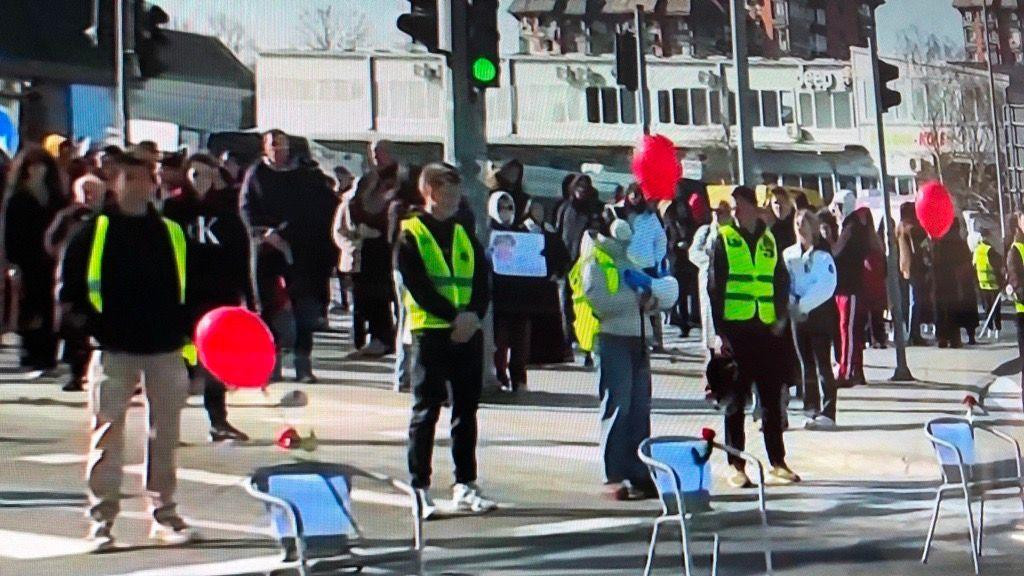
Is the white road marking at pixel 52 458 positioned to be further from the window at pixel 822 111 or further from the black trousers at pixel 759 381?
the window at pixel 822 111

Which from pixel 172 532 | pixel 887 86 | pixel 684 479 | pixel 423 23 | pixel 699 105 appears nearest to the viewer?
pixel 172 532

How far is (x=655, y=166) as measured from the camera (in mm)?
3541

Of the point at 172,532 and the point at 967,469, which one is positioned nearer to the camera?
the point at 172,532

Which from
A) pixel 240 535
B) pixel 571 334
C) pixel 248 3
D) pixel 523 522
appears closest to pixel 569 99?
pixel 571 334

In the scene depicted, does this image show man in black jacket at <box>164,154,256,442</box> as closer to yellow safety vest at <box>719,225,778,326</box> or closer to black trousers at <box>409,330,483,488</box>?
black trousers at <box>409,330,483,488</box>

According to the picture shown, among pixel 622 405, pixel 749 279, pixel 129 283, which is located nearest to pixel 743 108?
pixel 749 279

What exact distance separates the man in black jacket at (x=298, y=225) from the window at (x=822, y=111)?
1485mm

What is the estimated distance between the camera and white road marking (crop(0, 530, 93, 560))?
9.37 ft

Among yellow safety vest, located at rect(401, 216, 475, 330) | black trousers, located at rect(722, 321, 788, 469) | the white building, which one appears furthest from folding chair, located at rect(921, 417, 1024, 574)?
yellow safety vest, located at rect(401, 216, 475, 330)

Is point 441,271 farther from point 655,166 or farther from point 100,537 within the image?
point 100,537

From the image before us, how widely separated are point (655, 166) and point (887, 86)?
92 centimetres

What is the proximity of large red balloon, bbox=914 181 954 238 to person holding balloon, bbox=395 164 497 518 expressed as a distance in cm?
155

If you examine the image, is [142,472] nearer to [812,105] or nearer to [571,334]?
[571,334]

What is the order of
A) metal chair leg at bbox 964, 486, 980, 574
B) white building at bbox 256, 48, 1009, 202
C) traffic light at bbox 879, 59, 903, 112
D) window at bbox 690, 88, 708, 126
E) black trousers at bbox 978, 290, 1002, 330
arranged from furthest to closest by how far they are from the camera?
black trousers at bbox 978, 290, 1002, 330 → traffic light at bbox 879, 59, 903, 112 → metal chair leg at bbox 964, 486, 980, 574 → window at bbox 690, 88, 708, 126 → white building at bbox 256, 48, 1009, 202
